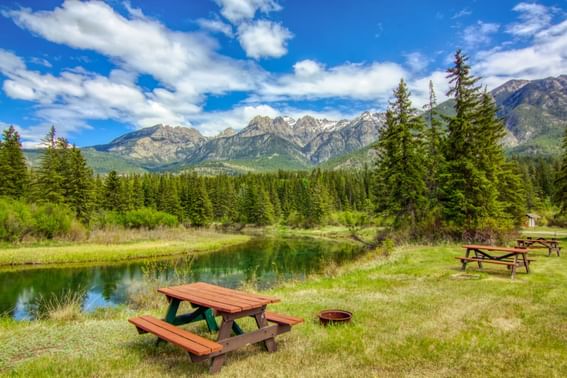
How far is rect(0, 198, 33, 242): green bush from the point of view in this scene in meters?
36.4

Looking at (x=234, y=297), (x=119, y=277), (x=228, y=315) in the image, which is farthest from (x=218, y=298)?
(x=119, y=277)

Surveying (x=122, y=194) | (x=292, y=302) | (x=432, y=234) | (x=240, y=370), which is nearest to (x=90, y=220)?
(x=122, y=194)

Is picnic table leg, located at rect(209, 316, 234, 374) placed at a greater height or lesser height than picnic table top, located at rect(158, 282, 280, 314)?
lesser

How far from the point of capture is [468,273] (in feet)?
44.3

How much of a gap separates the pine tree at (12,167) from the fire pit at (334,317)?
2117 inches

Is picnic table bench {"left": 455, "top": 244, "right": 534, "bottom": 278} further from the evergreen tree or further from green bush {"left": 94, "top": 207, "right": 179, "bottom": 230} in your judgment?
the evergreen tree

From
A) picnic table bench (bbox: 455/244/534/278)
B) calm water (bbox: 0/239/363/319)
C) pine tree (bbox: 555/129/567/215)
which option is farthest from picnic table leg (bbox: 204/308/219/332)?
pine tree (bbox: 555/129/567/215)

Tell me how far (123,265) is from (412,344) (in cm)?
3219

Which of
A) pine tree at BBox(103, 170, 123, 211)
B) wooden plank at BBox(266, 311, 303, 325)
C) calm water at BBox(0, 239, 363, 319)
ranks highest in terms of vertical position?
pine tree at BBox(103, 170, 123, 211)

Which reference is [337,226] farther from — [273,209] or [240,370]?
[240,370]

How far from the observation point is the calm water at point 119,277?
786 inches

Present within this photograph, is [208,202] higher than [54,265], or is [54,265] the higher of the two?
[208,202]

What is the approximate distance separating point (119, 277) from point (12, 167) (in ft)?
108

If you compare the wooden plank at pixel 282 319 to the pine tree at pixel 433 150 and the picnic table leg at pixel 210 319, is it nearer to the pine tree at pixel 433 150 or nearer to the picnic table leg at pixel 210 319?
the picnic table leg at pixel 210 319
